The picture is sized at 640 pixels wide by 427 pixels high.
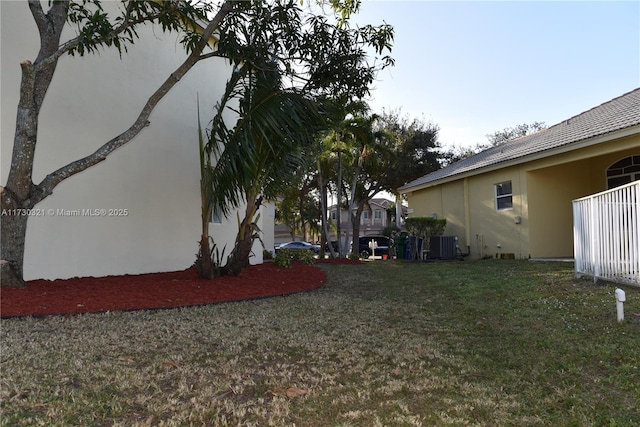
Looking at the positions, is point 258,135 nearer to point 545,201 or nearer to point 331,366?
point 331,366

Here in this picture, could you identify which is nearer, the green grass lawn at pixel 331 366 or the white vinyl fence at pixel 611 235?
the green grass lawn at pixel 331 366

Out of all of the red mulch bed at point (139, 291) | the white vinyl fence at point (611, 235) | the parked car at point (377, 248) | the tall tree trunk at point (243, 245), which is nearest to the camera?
the red mulch bed at point (139, 291)

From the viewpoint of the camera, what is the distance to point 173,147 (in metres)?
10.5

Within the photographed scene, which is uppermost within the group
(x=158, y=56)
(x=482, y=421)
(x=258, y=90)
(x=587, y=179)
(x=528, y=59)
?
(x=528, y=59)

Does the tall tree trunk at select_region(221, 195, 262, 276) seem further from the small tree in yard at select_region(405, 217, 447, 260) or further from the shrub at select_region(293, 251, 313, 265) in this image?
the small tree in yard at select_region(405, 217, 447, 260)

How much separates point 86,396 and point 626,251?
7.13m

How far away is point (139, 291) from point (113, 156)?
3.50m

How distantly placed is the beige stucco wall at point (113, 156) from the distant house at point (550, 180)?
31.1ft

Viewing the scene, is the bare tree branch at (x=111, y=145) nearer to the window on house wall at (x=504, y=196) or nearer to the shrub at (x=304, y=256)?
the shrub at (x=304, y=256)

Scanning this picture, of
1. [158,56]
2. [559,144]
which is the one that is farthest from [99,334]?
[559,144]

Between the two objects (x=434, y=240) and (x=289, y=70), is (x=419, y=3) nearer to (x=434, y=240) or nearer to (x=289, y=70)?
(x=289, y=70)

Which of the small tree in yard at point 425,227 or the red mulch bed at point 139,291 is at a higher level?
the small tree in yard at point 425,227

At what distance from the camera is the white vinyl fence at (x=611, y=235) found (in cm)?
633

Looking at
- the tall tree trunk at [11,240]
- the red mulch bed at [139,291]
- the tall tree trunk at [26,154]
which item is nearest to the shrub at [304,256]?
the red mulch bed at [139,291]
